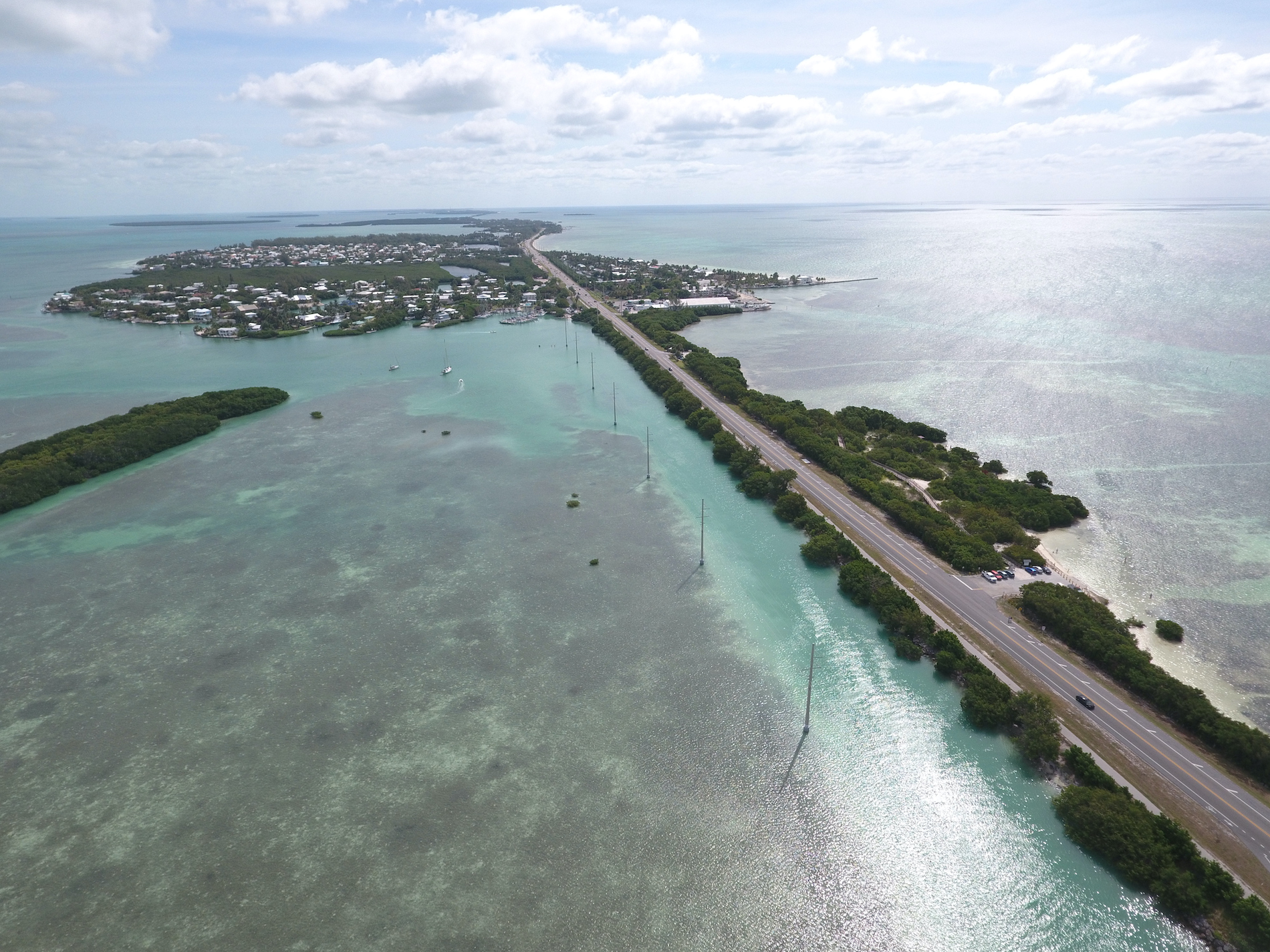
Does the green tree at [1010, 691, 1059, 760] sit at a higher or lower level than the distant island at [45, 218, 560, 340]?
lower

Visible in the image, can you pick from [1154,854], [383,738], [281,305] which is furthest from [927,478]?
[281,305]

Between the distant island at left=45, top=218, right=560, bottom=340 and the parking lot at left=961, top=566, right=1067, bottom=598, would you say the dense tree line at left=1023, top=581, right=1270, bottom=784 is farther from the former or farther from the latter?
the distant island at left=45, top=218, right=560, bottom=340

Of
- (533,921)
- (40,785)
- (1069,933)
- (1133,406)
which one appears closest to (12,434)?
(40,785)

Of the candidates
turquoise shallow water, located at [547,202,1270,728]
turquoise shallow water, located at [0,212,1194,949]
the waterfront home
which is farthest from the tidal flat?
the waterfront home

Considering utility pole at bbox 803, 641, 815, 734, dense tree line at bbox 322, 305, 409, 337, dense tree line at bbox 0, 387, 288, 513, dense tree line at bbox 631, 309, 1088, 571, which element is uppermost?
dense tree line at bbox 322, 305, 409, 337

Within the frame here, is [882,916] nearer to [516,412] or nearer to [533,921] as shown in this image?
[533,921]

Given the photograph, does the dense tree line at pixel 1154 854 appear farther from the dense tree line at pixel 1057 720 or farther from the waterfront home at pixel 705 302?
the waterfront home at pixel 705 302
